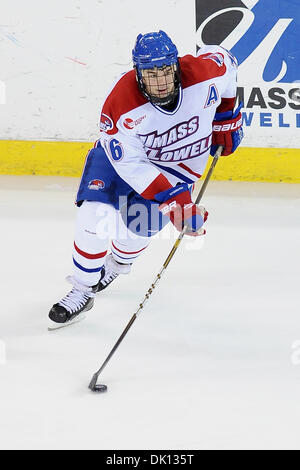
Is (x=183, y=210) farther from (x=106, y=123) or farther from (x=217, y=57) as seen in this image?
(x=217, y=57)

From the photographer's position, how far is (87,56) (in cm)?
465

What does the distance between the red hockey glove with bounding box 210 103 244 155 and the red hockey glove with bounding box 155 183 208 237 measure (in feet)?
1.84

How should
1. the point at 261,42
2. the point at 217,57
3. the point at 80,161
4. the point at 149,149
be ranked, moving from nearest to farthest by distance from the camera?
1. the point at 149,149
2. the point at 217,57
3. the point at 261,42
4. the point at 80,161

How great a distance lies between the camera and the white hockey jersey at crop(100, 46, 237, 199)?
2.63 metres

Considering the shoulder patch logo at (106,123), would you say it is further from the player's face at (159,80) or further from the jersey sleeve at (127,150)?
the player's face at (159,80)

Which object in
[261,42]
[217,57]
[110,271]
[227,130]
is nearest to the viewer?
[217,57]

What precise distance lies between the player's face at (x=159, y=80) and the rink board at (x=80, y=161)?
2.13 m

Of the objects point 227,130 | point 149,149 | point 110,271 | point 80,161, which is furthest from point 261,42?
point 149,149

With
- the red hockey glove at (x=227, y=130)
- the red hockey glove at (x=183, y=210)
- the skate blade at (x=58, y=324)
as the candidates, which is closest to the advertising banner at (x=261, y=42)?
the red hockey glove at (x=227, y=130)

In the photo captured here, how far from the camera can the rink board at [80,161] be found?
4.65m

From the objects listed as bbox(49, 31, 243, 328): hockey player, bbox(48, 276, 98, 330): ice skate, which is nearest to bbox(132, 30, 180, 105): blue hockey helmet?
bbox(49, 31, 243, 328): hockey player

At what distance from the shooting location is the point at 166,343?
284 centimetres

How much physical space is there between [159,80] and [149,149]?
323 millimetres
